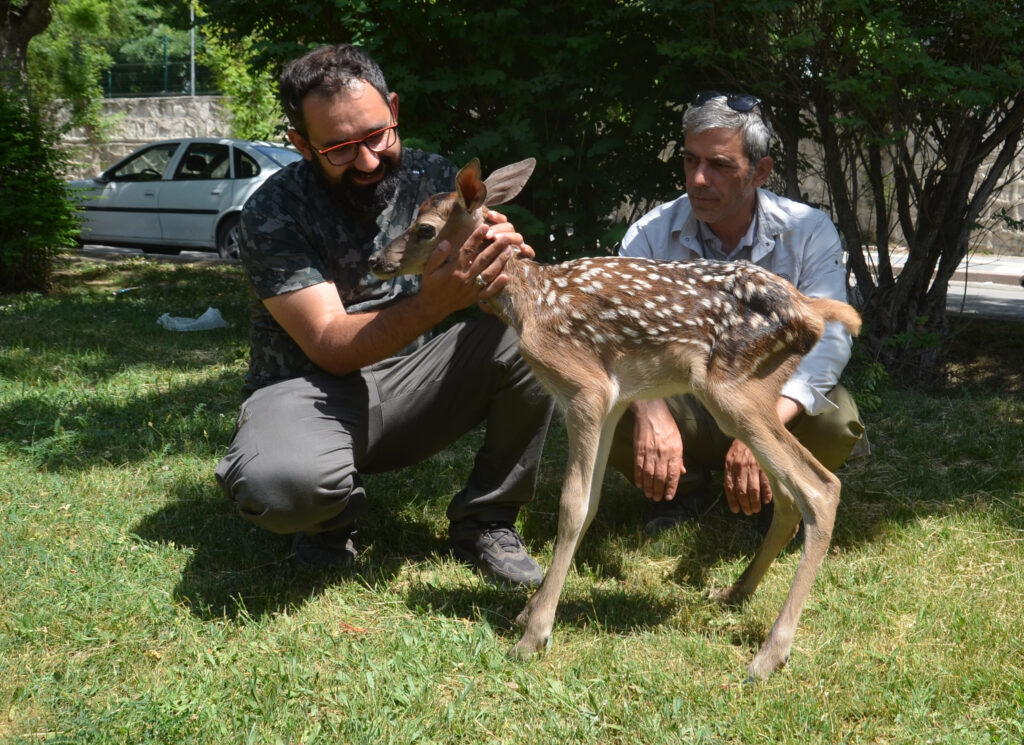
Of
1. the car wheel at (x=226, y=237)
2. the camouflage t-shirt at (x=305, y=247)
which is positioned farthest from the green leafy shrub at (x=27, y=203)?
the camouflage t-shirt at (x=305, y=247)

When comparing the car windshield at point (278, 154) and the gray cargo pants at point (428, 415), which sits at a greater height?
the gray cargo pants at point (428, 415)

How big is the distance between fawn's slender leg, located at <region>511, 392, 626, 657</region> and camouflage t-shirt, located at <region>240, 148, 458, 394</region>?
1.08m

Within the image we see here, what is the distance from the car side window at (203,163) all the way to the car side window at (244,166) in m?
0.16

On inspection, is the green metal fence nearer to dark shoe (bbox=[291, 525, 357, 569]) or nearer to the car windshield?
the car windshield

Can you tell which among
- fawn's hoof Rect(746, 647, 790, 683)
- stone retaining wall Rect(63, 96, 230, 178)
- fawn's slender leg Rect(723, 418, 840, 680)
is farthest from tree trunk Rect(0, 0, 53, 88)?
fawn's hoof Rect(746, 647, 790, 683)

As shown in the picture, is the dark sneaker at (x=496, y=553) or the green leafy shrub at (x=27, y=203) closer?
the dark sneaker at (x=496, y=553)

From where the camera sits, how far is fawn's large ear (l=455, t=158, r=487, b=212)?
3.16 m

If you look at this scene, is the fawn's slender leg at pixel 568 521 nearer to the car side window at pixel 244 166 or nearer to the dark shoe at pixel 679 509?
the dark shoe at pixel 679 509

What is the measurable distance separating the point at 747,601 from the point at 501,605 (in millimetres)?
890

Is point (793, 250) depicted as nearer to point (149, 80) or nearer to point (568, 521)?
point (568, 521)

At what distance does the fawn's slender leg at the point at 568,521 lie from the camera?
3117mm

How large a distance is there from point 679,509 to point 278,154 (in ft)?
33.8

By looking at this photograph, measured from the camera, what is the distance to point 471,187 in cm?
326

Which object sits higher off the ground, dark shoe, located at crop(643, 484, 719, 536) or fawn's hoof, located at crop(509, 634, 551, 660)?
fawn's hoof, located at crop(509, 634, 551, 660)
